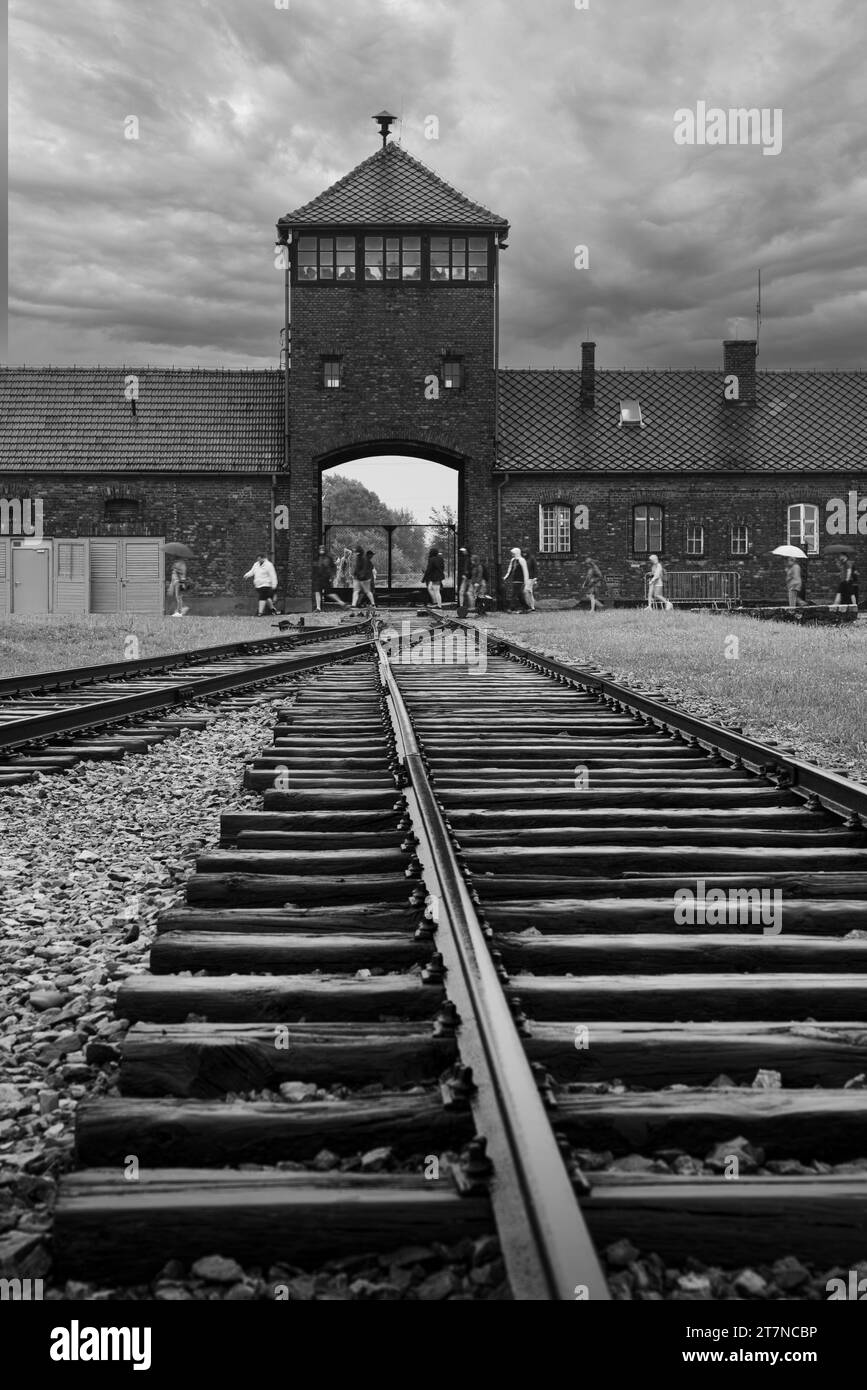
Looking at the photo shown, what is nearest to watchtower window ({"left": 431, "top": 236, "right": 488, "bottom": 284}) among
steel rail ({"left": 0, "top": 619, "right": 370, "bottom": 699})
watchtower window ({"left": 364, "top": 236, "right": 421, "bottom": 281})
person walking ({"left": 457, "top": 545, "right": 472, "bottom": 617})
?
watchtower window ({"left": 364, "top": 236, "right": 421, "bottom": 281})

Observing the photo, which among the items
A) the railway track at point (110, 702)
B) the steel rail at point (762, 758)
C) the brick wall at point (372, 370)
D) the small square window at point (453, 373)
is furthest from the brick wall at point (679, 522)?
the steel rail at point (762, 758)

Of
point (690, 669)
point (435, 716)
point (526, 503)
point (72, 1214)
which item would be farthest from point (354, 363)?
point (72, 1214)

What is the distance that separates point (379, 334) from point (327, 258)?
8.77 ft

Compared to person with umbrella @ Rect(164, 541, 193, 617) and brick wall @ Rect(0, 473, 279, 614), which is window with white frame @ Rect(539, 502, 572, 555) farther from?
person with umbrella @ Rect(164, 541, 193, 617)

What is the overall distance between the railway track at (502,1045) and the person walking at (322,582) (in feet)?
97.6

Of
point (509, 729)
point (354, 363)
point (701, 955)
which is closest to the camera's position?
point (701, 955)

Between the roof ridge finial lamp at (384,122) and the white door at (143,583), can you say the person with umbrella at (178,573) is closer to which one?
the white door at (143,583)

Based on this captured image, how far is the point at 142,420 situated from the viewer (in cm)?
3656

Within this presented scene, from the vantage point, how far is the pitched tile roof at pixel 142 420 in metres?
35.2

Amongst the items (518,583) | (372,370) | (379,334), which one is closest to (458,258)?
(379,334)
